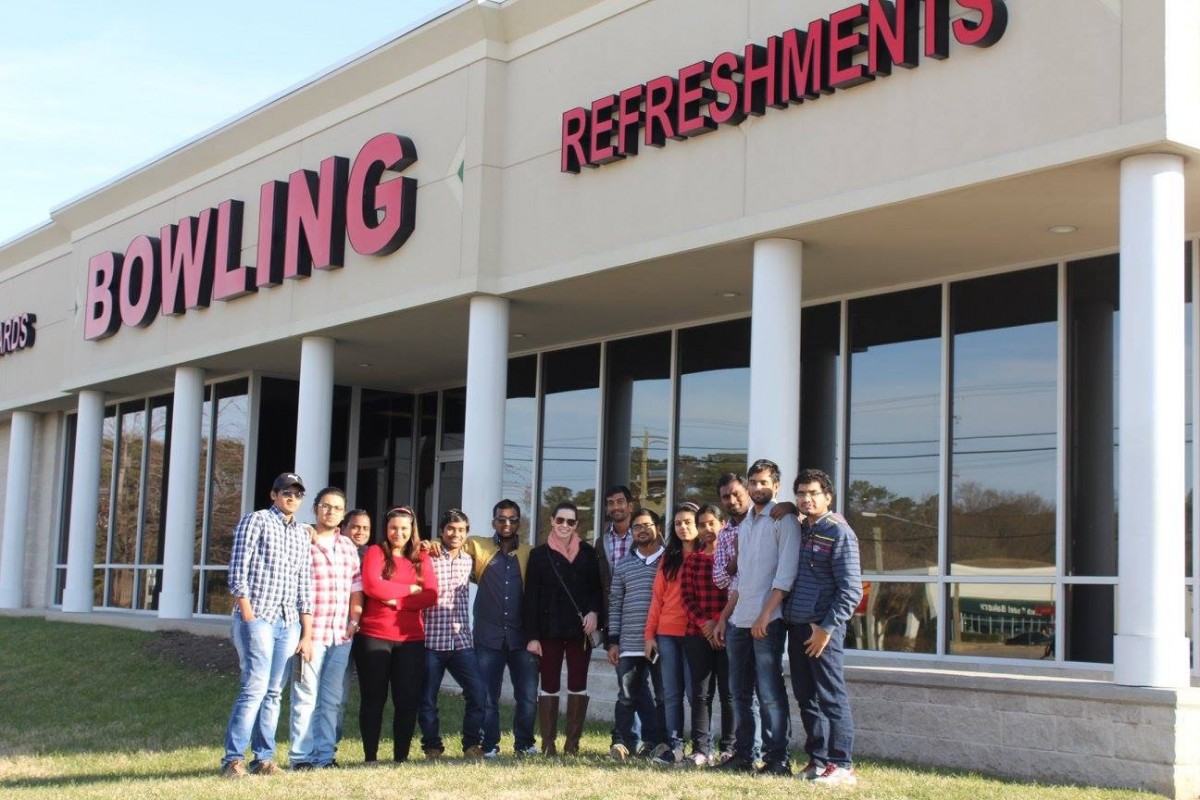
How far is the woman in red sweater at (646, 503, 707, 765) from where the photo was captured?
10.4 m

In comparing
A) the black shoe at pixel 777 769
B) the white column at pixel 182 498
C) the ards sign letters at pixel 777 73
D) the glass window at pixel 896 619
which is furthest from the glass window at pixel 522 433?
the black shoe at pixel 777 769

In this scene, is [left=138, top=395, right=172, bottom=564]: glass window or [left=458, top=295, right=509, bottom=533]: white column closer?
[left=458, top=295, right=509, bottom=533]: white column

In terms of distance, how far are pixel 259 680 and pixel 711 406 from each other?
27.3 ft

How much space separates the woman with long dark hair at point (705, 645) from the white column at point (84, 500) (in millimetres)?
17346

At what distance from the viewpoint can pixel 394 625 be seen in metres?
10.3

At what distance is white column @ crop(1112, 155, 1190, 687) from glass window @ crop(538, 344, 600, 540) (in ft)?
30.4

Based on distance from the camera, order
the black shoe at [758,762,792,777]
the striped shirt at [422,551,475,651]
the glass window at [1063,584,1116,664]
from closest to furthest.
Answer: the black shoe at [758,762,792,777] < the striped shirt at [422,551,475,651] < the glass window at [1063,584,1116,664]

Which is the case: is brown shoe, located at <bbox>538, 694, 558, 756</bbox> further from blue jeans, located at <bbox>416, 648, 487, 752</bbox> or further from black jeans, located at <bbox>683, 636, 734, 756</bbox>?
black jeans, located at <bbox>683, 636, 734, 756</bbox>

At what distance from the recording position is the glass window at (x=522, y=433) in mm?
19922

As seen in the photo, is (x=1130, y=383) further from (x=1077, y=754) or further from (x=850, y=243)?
(x=850, y=243)

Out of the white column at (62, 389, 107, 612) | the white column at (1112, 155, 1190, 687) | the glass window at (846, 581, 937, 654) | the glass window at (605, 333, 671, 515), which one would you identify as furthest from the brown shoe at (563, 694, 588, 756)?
the white column at (62, 389, 107, 612)

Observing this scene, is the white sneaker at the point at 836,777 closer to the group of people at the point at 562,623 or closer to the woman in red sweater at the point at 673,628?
the group of people at the point at 562,623

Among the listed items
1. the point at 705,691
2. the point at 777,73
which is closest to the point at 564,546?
the point at 705,691

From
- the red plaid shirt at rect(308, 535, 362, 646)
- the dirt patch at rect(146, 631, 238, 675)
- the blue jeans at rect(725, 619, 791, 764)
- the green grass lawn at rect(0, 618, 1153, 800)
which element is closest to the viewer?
the green grass lawn at rect(0, 618, 1153, 800)
